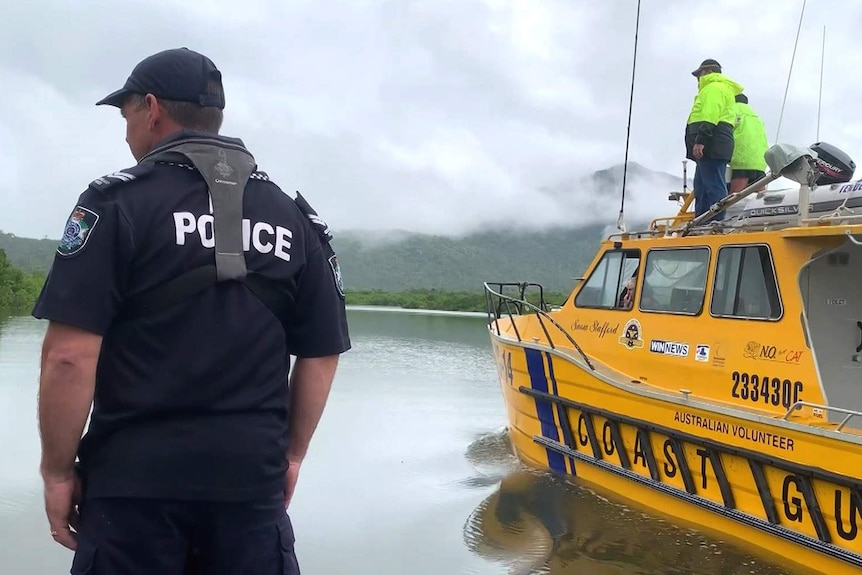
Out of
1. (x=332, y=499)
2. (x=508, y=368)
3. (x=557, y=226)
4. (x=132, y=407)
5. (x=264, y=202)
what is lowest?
(x=332, y=499)

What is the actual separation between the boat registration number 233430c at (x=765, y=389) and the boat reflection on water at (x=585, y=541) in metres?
1.04

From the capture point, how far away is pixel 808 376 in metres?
5.28

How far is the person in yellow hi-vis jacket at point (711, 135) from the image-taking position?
6.95 meters

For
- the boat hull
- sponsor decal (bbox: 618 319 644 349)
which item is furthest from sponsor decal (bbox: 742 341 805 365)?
sponsor decal (bbox: 618 319 644 349)

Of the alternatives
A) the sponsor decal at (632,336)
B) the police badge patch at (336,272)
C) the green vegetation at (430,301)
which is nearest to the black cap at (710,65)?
the sponsor decal at (632,336)

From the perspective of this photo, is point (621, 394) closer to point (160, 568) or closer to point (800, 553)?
point (800, 553)

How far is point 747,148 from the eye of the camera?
7.44 metres

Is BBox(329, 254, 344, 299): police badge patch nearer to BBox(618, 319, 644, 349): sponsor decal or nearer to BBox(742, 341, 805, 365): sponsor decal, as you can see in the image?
BBox(742, 341, 805, 365): sponsor decal

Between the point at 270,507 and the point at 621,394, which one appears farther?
the point at 621,394

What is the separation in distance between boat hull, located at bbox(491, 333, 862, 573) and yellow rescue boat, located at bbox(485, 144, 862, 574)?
0.01 metres

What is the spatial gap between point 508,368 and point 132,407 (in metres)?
6.42

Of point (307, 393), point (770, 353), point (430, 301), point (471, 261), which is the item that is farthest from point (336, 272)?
point (471, 261)

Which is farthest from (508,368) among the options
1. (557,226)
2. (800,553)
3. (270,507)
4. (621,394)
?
(557,226)

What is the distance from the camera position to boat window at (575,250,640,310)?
712cm
